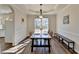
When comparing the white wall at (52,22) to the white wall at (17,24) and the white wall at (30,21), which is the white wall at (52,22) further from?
the white wall at (17,24)

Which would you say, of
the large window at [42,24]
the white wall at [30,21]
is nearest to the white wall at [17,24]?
the white wall at [30,21]

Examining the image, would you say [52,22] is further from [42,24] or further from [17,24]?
[17,24]

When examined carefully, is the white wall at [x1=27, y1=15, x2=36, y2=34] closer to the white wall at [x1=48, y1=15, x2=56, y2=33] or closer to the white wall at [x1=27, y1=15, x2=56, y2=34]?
the white wall at [x1=27, y1=15, x2=56, y2=34]

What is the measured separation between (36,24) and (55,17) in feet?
6.76

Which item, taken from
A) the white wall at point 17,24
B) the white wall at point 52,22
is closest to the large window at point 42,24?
the white wall at point 52,22

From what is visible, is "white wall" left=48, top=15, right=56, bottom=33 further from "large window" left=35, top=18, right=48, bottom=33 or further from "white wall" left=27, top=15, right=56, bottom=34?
"large window" left=35, top=18, right=48, bottom=33

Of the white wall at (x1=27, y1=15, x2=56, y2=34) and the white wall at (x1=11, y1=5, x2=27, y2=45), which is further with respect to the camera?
the white wall at (x1=27, y1=15, x2=56, y2=34)

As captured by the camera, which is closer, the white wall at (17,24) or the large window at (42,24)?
the white wall at (17,24)

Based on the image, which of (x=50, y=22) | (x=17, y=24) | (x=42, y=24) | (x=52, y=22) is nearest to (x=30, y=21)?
(x=42, y=24)

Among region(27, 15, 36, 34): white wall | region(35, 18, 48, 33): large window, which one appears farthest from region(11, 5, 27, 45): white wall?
region(35, 18, 48, 33): large window

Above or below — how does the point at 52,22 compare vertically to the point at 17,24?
above

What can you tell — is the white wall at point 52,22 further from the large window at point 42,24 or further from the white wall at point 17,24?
the white wall at point 17,24
